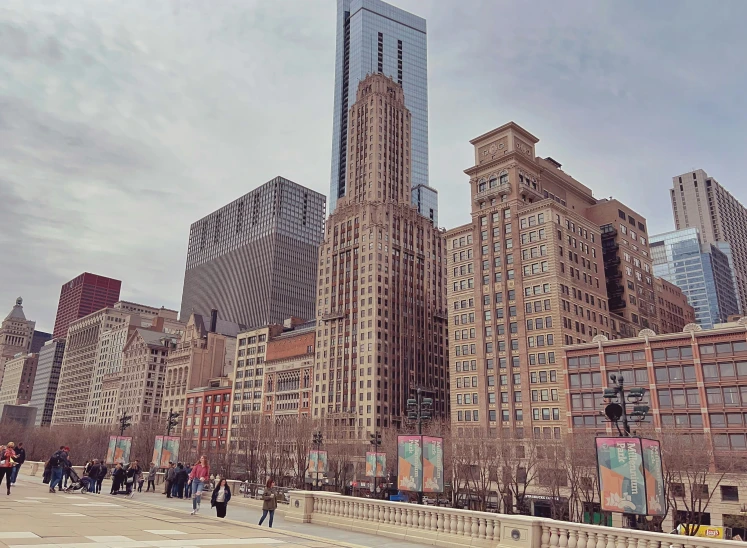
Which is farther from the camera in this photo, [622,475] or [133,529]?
[622,475]

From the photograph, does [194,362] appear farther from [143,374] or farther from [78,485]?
[78,485]

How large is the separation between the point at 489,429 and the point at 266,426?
36753 mm

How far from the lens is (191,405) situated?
15688cm

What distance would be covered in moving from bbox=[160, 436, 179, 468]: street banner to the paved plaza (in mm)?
16200

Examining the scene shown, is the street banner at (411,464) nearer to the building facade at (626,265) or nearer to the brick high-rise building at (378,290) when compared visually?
the brick high-rise building at (378,290)

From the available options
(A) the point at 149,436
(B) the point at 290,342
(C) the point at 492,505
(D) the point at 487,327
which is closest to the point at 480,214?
(D) the point at 487,327

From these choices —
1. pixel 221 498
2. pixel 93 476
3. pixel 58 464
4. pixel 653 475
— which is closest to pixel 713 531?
pixel 653 475

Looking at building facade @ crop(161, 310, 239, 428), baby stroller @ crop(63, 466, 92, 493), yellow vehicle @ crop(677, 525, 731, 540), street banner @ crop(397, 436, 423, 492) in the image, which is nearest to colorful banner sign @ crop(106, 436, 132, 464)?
baby stroller @ crop(63, 466, 92, 493)

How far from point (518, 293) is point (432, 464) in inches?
2755

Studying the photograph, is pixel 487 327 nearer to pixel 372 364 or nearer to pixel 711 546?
pixel 372 364

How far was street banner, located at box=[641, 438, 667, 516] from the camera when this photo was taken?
18.8m

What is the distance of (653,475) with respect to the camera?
19.1m

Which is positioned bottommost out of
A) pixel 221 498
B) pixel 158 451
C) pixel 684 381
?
pixel 221 498

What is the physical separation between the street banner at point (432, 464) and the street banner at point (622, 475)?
8214mm
